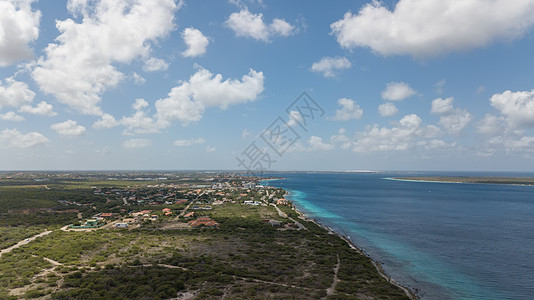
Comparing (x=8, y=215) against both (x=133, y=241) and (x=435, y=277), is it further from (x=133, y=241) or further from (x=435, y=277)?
(x=435, y=277)

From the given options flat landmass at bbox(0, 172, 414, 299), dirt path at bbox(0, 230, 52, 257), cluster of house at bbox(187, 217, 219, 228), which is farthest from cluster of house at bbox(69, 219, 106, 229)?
cluster of house at bbox(187, 217, 219, 228)

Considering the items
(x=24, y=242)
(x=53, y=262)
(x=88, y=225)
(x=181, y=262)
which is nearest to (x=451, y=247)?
(x=181, y=262)

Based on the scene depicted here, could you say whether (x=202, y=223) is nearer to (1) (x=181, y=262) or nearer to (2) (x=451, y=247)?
(1) (x=181, y=262)

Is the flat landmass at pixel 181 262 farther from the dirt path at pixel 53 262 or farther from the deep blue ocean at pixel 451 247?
the deep blue ocean at pixel 451 247

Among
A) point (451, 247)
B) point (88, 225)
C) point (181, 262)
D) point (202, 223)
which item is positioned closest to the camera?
point (181, 262)

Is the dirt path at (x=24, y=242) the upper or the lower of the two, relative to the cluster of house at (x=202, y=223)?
upper

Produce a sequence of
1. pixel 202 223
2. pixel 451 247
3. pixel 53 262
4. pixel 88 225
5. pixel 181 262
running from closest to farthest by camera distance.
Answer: pixel 53 262 < pixel 181 262 < pixel 451 247 < pixel 88 225 < pixel 202 223

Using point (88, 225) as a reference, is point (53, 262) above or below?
above

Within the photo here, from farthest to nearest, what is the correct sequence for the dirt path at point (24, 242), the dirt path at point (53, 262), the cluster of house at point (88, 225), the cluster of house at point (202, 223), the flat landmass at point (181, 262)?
the cluster of house at point (202, 223)
the cluster of house at point (88, 225)
the dirt path at point (24, 242)
the dirt path at point (53, 262)
the flat landmass at point (181, 262)

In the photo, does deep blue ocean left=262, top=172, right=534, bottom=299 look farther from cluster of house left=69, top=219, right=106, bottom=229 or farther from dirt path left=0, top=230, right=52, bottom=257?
dirt path left=0, top=230, right=52, bottom=257

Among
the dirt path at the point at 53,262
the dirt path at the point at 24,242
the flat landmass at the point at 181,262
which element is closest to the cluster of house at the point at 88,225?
the flat landmass at the point at 181,262

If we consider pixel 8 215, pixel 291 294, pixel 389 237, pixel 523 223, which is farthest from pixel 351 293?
pixel 8 215
